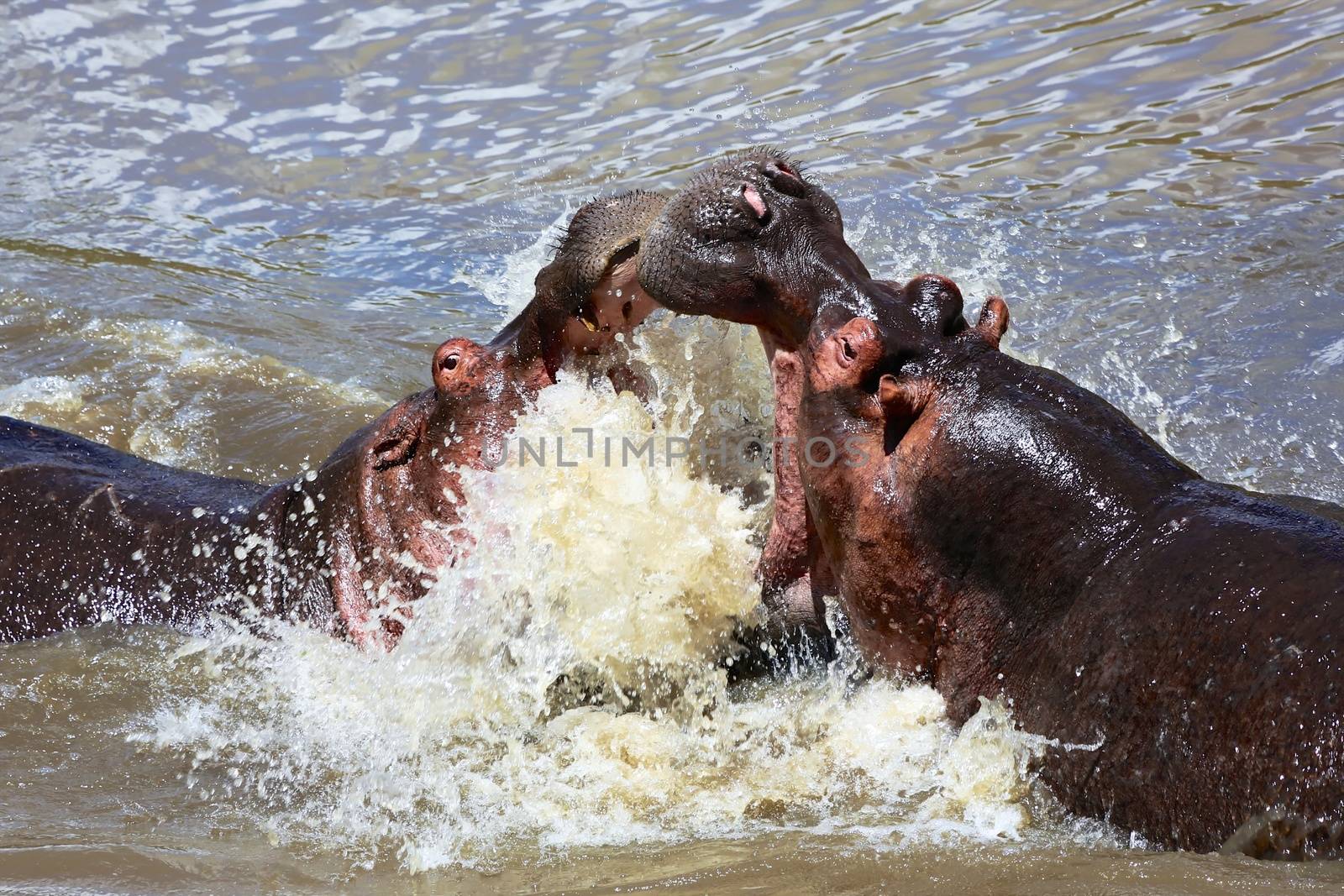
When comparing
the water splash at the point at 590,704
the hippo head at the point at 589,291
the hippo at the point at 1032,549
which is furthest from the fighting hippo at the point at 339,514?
the hippo at the point at 1032,549

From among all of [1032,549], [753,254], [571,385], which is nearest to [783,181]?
[753,254]

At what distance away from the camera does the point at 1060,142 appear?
30.6 feet

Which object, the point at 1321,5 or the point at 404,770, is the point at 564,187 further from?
the point at 404,770

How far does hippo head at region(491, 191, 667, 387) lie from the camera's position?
4355 mm

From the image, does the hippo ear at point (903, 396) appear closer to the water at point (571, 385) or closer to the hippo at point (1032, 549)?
the hippo at point (1032, 549)

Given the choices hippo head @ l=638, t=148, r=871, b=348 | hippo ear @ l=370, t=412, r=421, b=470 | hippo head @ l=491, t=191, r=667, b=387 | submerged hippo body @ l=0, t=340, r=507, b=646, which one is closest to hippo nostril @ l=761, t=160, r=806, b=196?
hippo head @ l=638, t=148, r=871, b=348

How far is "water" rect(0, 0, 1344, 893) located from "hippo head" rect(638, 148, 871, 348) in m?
0.59

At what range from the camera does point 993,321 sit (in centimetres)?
378

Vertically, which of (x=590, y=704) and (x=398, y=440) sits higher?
(x=398, y=440)

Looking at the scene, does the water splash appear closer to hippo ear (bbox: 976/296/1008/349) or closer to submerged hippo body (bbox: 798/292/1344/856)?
submerged hippo body (bbox: 798/292/1344/856)

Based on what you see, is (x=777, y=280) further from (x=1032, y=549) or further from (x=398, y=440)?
(x=398, y=440)

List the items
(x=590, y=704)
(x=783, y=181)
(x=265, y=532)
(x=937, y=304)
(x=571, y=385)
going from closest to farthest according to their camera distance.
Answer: (x=937, y=304)
(x=783, y=181)
(x=590, y=704)
(x=571, y=385)
(x=265, y=532)

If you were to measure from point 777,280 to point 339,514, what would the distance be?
1667 mm

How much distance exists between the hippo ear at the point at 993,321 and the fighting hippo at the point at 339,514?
3.53ft
